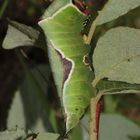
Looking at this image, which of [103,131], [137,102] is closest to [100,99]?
[103,131]

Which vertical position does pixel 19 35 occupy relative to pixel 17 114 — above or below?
above

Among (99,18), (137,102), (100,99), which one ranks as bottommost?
(137,102)

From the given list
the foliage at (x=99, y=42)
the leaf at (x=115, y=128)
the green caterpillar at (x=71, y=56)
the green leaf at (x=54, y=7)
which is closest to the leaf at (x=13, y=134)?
the foliage at (x=99, y=42)

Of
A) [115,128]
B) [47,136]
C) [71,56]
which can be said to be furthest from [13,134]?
[115,128]

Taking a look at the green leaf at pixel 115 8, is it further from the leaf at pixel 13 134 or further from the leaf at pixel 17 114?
the leaf at pixel 17 114

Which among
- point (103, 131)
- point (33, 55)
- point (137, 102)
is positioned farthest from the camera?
point (33, 55)

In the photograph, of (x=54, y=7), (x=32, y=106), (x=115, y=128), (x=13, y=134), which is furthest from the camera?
(x=32, y=106)

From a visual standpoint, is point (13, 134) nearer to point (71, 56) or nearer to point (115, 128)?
point (71, 56)

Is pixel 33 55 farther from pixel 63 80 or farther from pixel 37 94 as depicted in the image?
pixel 63 80
